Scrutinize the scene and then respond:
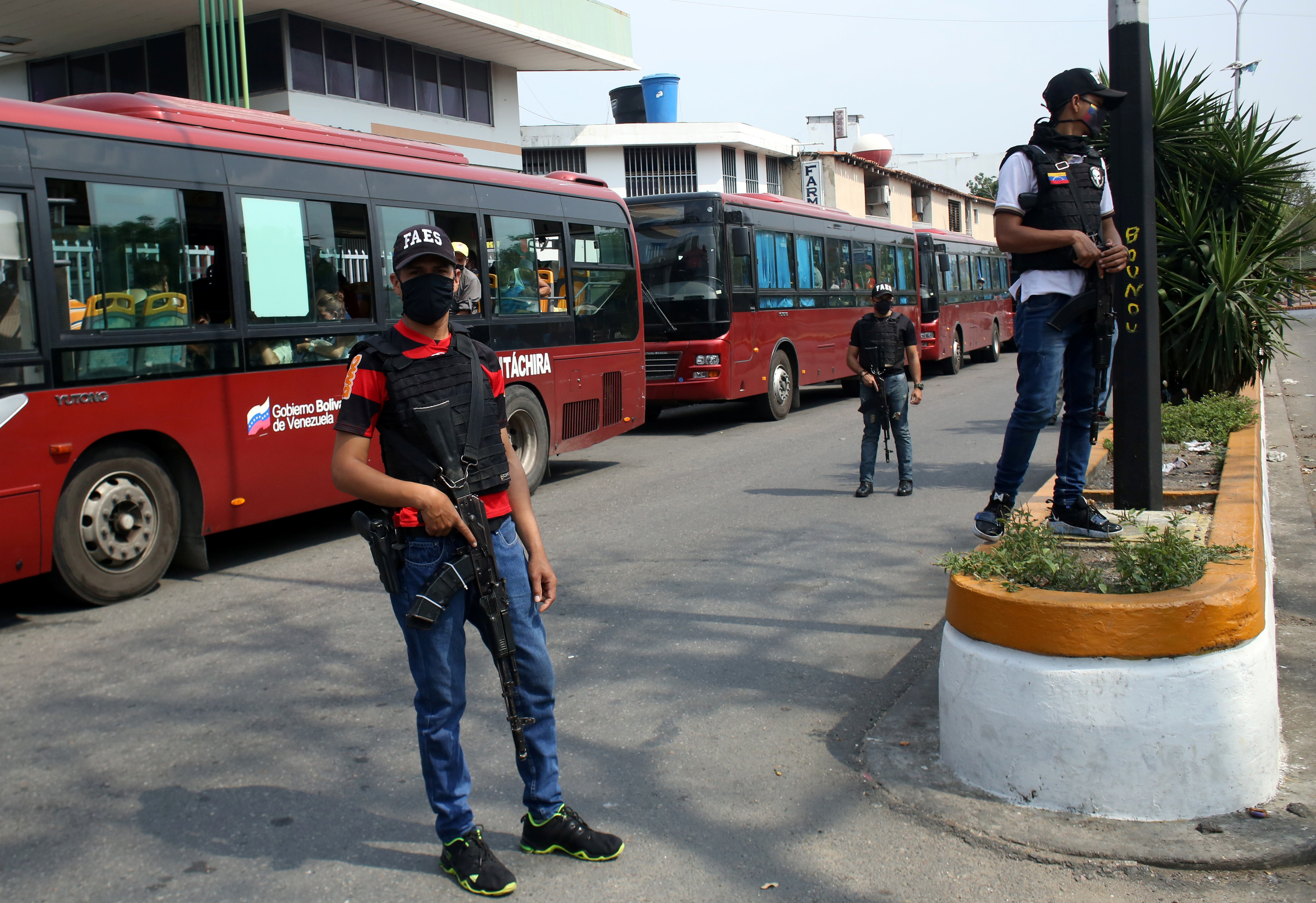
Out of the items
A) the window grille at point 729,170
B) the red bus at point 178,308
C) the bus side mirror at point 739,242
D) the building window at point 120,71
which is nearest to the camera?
the red bus at point 178,308

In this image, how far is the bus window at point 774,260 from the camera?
1570 centimetres

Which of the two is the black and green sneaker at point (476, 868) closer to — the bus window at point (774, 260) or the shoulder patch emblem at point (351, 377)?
the shoulder patch emblem at point (351, 377)

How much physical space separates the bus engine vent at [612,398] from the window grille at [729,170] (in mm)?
24552

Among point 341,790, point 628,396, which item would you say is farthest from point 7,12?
point 341,790

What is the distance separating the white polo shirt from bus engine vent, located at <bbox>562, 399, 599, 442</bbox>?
6460mm

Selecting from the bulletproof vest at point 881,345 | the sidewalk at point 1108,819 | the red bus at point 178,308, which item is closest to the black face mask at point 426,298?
the sidewalk at point 1108,819

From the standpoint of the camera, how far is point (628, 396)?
1172 centimetres

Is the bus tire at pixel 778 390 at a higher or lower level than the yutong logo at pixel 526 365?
lower

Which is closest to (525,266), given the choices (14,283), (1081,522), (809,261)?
(14,283)

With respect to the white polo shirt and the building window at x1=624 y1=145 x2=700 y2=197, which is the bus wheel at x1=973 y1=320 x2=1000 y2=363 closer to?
the building window at x1=624 y1=145 x2=700 y2=197

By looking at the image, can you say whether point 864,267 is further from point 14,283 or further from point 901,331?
point 14,283

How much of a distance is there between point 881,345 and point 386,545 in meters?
7.50

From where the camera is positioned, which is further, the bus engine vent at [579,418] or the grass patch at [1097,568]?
the bus engine vent at [579,418]

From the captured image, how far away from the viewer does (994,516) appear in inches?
191
